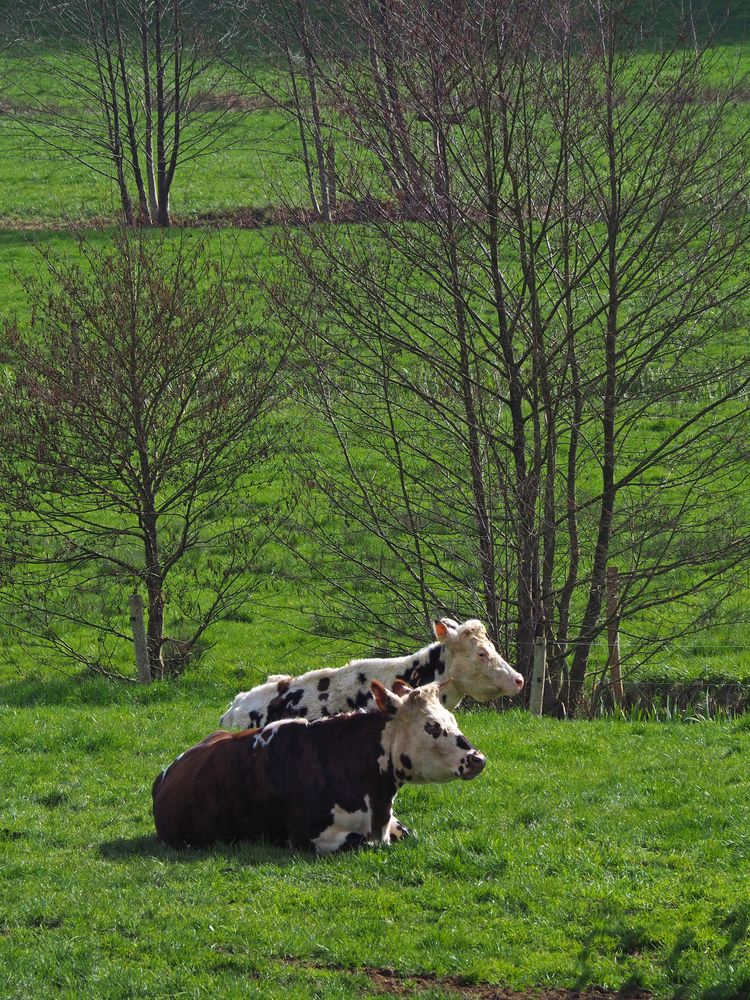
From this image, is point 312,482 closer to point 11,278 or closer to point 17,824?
point 17,824

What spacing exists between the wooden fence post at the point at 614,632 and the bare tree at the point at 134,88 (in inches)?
345

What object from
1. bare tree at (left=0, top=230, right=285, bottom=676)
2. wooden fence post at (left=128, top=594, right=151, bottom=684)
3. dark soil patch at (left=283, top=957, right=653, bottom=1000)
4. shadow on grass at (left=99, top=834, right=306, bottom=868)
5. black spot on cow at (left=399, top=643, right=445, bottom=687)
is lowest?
wooden fence post at (left=128, top=594, right=151, bottom=684)

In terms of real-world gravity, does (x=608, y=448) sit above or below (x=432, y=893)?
above

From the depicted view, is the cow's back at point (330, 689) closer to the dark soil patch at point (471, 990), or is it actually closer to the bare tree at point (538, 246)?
the bare tree at point (538, 246)

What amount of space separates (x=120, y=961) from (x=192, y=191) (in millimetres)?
38776

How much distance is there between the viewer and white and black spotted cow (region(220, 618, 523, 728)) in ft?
36.1

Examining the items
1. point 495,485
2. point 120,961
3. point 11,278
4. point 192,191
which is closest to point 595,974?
point 120,961

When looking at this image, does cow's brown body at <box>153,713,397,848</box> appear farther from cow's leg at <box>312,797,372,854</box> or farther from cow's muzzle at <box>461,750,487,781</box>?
cow's muzzle at <box>461,750,487,781</box>

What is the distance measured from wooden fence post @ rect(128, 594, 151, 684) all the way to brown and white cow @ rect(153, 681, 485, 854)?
7.81m

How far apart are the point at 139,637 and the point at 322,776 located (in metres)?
8.58

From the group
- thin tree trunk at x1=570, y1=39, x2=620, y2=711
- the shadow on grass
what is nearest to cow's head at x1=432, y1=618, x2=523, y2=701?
the shadow on grass

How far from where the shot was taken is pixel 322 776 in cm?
902

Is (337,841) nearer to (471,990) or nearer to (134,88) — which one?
(471,990)

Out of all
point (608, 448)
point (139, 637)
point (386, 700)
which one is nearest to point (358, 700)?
point (386, 700)
